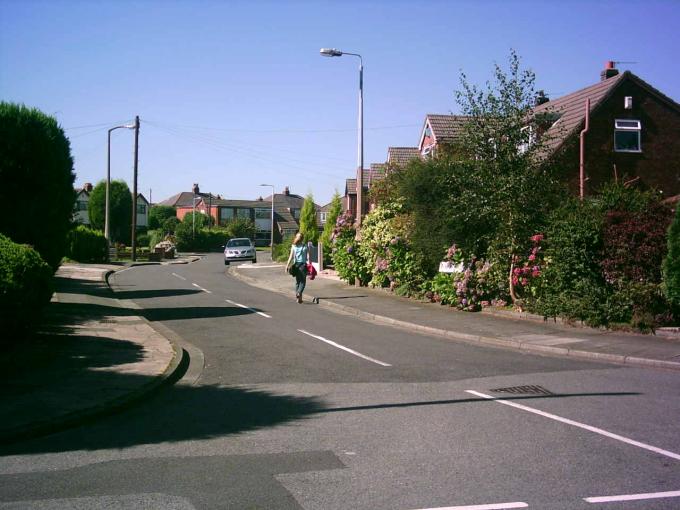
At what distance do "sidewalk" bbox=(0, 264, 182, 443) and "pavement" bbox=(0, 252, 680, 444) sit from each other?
1 cm

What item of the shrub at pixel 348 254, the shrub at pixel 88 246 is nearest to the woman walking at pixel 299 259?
the shrub at pixel 348 254

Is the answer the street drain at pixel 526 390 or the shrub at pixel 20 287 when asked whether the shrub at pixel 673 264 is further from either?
the shrub at pixel 20 287

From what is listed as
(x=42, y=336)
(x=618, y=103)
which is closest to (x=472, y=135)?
(x=42, y=336)

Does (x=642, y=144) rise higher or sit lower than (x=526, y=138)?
higher

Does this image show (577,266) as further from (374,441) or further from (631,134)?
(631,134)

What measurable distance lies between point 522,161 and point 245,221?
262ft

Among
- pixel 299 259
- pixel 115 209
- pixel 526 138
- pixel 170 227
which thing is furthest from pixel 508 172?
pixel 170 227

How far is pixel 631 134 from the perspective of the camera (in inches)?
1172

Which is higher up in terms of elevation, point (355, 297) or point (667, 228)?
point (667, 228)

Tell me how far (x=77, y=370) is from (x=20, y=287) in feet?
4.69

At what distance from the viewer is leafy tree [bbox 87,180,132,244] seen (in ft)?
228

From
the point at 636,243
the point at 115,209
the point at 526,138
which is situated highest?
the point at 115,209

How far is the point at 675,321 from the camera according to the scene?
42.7ft

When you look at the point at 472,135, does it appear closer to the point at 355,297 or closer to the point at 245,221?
the point at 355,297
